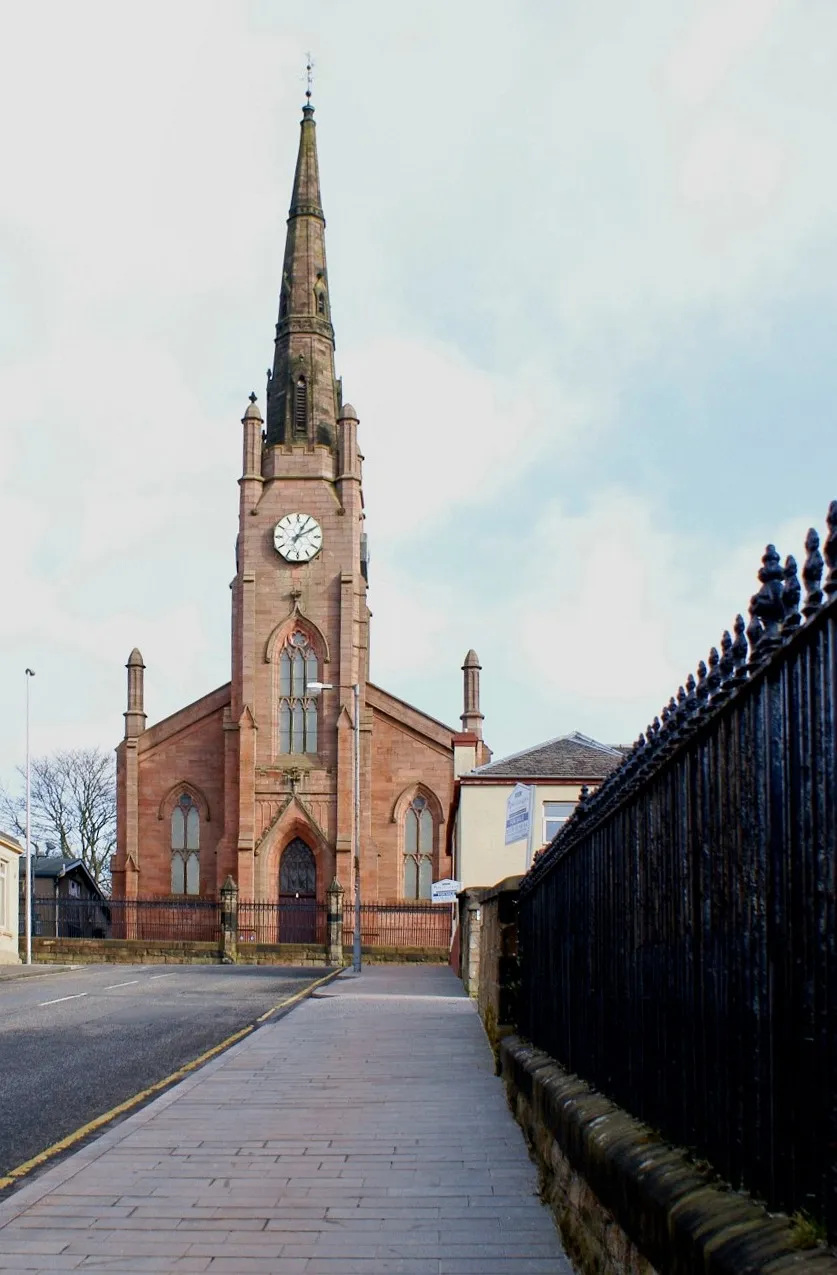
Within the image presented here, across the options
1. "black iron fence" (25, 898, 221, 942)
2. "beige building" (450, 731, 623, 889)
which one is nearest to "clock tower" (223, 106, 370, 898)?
"black iron fence" (25, 898, 221, 942)

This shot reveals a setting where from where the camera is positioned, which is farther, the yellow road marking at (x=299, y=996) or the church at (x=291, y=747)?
the church at (x=291, y=747)

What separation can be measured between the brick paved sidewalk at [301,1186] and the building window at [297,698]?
134 ft

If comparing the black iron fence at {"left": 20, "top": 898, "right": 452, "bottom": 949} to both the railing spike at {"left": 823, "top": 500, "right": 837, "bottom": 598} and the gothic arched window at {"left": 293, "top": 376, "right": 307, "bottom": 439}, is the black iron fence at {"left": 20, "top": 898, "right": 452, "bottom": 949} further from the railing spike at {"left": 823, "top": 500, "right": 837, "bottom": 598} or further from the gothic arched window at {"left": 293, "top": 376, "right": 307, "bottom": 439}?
the railing spike at {"left": 823, "top": 500, "right": 837, "bottom": 598}

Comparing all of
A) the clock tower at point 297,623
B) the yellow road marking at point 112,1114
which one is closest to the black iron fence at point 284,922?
the clock tower at point 297,623

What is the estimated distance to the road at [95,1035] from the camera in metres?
11.0

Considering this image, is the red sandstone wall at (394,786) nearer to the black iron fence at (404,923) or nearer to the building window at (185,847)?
the black iron fence at (404,923)

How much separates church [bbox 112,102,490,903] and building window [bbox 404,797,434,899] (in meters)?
0.05

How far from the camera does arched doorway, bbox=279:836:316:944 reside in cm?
5253

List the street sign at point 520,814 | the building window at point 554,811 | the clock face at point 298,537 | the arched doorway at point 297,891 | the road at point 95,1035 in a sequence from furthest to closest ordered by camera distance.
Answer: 1. the clock face at point 298,537
2. the arched doorway at point 297,891
3. the building window at point 554,811
4. the street sign at point 520,814
5. the road at point 95,1035

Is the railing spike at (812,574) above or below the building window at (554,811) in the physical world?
above

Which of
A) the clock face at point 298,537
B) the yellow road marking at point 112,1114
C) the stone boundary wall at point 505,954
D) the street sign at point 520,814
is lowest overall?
the yellow road marking at point 112,1114

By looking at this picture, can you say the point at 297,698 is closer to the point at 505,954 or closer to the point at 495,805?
the point at 495,805

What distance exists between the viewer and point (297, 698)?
179ft

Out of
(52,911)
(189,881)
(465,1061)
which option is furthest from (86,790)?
(465,1061)
